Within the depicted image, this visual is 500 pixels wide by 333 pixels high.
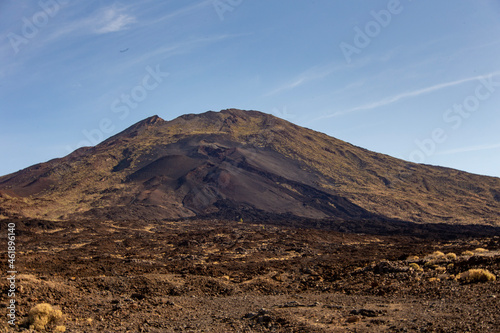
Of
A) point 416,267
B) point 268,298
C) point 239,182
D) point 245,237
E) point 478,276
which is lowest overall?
point 245,237

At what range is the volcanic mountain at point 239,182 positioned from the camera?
8825 centimetres

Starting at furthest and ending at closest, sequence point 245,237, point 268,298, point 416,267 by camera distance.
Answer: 1. point 245,237
2. point 416,267
3. point 268,298

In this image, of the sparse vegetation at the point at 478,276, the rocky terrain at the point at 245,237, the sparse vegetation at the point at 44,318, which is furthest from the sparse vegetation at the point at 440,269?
the sparse vegetation at the point at 44,318

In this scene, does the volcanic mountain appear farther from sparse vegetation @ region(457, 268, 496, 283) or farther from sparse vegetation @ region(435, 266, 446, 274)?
sparse vegetation @ region(457, 268, 496, 283)

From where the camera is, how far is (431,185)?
429ft

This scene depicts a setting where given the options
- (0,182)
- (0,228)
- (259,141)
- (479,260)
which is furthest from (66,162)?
(479,260)

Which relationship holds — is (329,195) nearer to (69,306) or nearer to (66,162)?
(66,162)

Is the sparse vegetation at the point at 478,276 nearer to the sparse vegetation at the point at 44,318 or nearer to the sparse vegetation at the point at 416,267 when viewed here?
the sparse vegetation at the point at 416,267

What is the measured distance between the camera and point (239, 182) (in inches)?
4038

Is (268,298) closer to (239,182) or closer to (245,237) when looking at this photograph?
(245,237)

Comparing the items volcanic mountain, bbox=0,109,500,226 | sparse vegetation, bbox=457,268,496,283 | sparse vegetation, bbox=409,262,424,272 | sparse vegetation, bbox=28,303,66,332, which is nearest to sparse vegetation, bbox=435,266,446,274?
sparse vegetation, bbox=409,262,424,272

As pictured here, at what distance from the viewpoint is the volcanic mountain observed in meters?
88.2

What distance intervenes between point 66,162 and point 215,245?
93.7 metres

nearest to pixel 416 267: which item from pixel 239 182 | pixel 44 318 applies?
pixel 44 318
